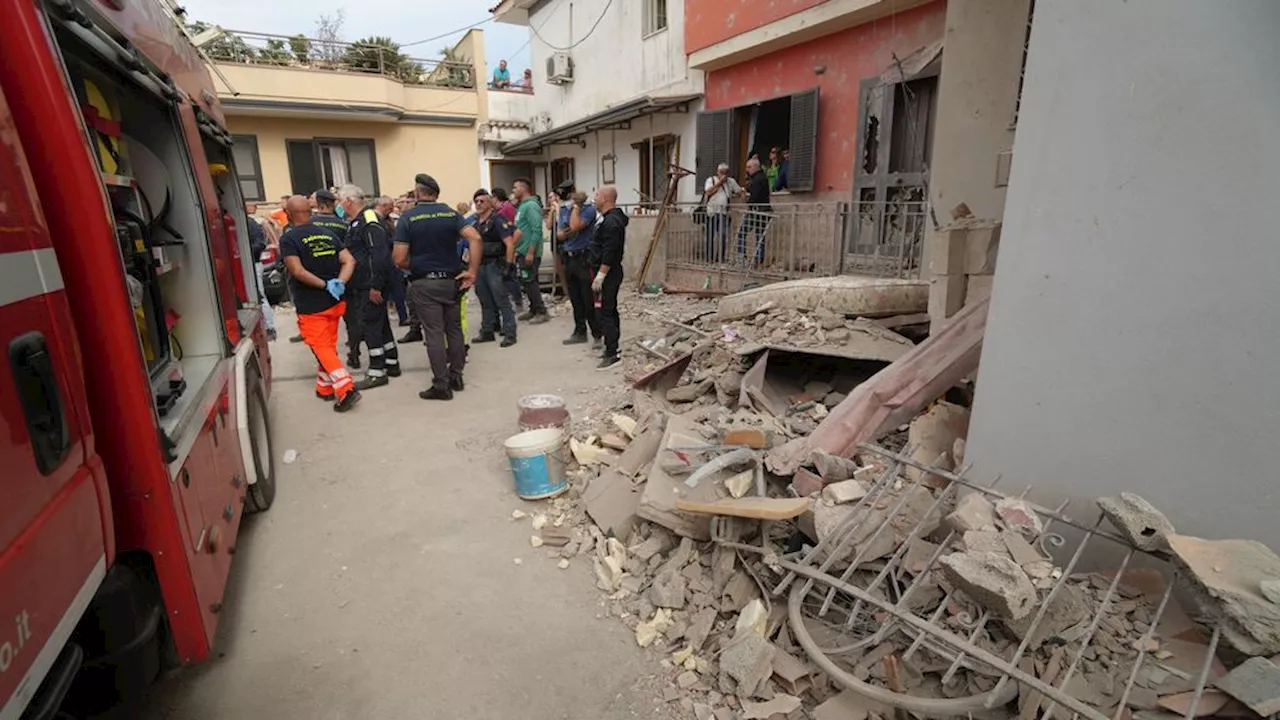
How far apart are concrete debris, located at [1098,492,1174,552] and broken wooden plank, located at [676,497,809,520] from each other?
112 cm

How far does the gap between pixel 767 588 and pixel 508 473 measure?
2.27 metres

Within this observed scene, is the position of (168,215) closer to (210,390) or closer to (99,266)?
(210,390)

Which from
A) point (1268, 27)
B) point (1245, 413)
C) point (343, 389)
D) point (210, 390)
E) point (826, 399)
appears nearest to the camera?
point (1268, 27)

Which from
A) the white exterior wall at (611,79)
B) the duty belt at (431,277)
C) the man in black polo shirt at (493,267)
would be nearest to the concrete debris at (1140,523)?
the duty belt at (431,277)

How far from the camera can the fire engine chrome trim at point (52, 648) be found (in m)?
1.21

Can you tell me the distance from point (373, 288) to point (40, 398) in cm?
511

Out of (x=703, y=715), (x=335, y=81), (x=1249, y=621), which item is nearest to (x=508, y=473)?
(x=703, y=715)

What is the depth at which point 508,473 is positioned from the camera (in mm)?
4426

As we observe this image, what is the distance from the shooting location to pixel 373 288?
6.25 m

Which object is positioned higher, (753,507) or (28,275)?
(28,275)

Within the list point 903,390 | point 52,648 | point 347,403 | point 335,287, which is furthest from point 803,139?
point 52,648

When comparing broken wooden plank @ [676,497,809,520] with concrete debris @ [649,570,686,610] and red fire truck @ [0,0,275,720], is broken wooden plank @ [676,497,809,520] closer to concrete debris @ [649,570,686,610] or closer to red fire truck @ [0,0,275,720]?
concrete debris @ [649,570,686,610]

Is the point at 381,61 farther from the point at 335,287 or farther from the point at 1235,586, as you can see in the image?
the point at 1235,586

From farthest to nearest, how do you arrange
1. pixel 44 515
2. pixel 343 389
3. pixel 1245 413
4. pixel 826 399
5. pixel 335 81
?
pixel 335 81, pixel 343 389, pixel 826 399, pixel 1245 413, pixel 44 515
